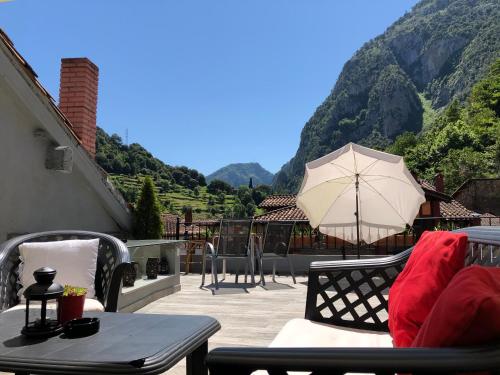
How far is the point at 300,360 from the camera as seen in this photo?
0.73 metres

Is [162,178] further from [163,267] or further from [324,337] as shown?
[324,337]

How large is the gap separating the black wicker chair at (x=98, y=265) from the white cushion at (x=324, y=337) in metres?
0.95

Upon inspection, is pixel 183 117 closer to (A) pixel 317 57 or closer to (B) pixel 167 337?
(A) pixel 317 57

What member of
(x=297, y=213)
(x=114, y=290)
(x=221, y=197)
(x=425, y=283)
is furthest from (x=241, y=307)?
(x=221, y=197)

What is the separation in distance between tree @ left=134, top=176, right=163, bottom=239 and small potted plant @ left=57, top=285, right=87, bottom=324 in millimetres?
4394

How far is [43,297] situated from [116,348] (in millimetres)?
355

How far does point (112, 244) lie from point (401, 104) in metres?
98.5

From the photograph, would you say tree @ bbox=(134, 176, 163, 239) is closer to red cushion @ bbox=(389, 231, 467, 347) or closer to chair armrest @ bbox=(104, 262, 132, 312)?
chair armrest @ bbox=(104, 262, 132, 312)

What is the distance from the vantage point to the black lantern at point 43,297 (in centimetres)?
142

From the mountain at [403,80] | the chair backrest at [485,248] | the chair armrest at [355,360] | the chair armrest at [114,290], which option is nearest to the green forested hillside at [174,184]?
the chair armrest at [114,290]

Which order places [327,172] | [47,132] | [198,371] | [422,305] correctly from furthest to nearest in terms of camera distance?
1. [327,172]
2. [47,132]
3. [198,371]
4. [422,305]

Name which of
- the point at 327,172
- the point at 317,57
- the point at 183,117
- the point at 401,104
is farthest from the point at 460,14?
the point at 327,172

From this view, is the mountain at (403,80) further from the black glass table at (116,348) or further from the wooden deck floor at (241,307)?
the black glass table at (116,348)

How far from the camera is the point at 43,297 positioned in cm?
142
